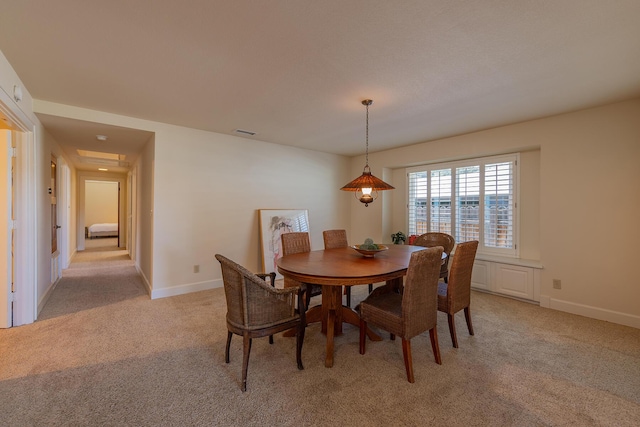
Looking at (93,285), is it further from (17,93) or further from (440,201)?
(440,201)

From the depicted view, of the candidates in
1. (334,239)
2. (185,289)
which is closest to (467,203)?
(334,239)

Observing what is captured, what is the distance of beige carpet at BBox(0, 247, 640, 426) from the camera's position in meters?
1.75

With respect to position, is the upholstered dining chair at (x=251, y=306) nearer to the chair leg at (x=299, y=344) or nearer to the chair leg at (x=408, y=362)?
the chair leg at (x=299, y=344)

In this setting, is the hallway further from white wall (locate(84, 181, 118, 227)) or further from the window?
the window

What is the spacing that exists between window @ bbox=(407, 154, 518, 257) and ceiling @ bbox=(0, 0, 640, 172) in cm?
93

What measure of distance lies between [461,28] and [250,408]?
285cm

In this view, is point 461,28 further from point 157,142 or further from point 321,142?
point 157,142

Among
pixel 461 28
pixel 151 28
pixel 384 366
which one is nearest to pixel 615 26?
pixel 461 28

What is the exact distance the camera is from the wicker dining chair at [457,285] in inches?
102

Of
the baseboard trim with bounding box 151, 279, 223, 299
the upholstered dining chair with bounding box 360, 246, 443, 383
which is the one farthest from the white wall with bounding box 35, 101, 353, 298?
the upholstered dining chair with bounding box 360, 246, 443, 383

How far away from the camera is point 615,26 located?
Answer: 1.84m

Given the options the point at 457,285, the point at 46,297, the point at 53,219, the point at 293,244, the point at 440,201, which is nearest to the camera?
the point at 457,285

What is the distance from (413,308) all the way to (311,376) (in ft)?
3.06

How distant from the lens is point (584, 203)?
336 cm
